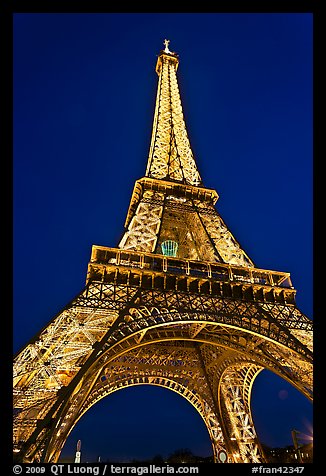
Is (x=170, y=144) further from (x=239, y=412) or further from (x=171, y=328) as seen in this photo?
(x=239, y=412)

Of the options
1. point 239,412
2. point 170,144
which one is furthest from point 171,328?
point 170,144

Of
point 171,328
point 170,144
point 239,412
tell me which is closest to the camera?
point 171,328

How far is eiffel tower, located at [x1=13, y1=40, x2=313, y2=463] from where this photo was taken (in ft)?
30.8

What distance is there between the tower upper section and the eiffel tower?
107 mm

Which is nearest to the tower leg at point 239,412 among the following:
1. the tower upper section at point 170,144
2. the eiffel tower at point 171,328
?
the eiffel tower at point 171,328

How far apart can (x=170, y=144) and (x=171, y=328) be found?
38.9 feet

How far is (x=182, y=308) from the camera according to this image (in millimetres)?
11984

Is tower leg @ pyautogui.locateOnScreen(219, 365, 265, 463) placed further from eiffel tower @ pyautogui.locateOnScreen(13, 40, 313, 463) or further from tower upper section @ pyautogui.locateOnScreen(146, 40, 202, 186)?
tower upper section @ pyautogui.locateOnScreen(146, 40, 202, 186)

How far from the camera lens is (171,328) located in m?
16.8

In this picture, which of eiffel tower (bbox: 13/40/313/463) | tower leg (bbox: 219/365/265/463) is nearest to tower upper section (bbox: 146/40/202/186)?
eiffel tower (bbox: 13/40/313/463)

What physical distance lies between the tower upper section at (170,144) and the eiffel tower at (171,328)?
0.11 m

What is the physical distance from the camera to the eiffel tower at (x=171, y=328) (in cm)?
938

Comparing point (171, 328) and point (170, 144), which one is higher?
point (170, 144)
